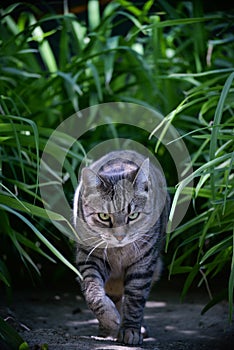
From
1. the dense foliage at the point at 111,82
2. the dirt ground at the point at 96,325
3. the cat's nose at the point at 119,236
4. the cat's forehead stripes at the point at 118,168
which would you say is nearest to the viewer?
the dirt ground at the point at 96,325

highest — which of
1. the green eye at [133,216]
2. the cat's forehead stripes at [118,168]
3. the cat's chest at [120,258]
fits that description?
the cat's forehead stripes at [118,168]

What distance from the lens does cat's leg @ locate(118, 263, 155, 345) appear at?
2262 mm

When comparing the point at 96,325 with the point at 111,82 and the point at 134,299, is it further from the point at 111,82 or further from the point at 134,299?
the point at 111,82

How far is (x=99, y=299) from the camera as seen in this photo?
218cm

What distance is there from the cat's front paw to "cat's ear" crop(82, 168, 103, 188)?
1.69 feet

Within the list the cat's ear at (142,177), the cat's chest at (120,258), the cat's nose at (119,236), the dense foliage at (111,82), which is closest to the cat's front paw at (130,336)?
the cat's chest at (120,258)

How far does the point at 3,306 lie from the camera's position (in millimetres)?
2574

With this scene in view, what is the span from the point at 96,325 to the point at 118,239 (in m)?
0.58

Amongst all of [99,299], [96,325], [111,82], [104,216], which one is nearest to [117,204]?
[104,216]

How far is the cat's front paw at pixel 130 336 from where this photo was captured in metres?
2.23

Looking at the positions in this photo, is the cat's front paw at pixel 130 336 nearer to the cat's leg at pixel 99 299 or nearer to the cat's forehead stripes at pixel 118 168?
the cat's leg at pixel 99 299

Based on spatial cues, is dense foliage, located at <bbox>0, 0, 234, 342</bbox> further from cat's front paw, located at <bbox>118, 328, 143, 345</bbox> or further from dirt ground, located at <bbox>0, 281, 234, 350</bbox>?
cat's front paw, located at <bbox>118, 328, 143, 345</bbox>

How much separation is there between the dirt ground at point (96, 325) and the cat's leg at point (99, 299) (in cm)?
6

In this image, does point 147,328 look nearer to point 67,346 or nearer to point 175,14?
point 67,346
